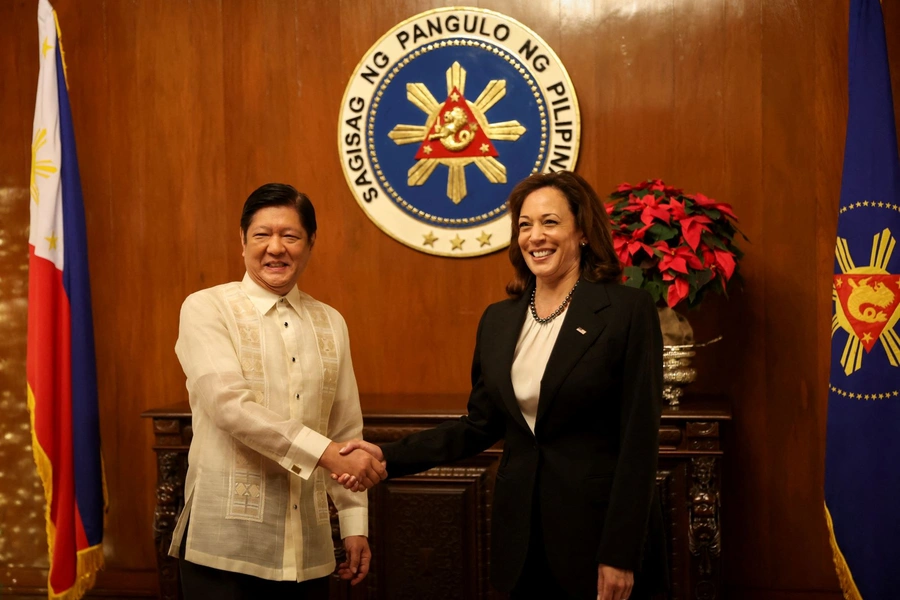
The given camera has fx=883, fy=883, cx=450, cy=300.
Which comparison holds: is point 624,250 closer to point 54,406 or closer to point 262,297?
point 262,297

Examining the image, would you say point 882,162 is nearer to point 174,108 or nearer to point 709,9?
point 709,9

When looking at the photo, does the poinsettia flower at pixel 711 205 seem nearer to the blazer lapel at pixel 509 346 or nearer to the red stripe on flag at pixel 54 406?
the blazer lapel at pixel 509 346

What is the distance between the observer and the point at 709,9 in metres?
3.30

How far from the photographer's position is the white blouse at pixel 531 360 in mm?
1955

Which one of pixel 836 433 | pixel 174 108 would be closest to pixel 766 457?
pixel 836 433

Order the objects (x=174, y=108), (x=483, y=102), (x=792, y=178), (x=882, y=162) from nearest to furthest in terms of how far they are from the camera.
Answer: (x=882, y=162)
(x=792, y=178)
(x=483, y=102)
(x=174, y=108)

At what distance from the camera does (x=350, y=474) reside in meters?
2.05

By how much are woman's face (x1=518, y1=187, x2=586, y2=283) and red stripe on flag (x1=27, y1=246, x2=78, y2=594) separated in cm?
215

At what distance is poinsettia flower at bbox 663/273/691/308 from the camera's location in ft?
9.36

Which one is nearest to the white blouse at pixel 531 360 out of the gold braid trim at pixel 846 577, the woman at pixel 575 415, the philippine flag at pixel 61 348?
the woman at pixel 575 415

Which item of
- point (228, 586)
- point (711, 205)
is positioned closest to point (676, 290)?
point (711, 205)

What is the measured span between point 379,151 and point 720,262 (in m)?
1.43

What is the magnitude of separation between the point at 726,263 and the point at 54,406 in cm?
254

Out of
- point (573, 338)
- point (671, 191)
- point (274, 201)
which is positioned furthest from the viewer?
point (671, 191)
